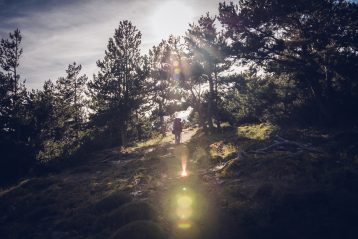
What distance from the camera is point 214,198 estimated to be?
35.1ft

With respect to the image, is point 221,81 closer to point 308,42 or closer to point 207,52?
point 207,52

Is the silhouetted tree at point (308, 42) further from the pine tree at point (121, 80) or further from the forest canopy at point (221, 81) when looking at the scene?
the pine tree at point (121, 80)

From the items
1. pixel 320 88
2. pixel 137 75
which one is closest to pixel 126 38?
pixel 137 75

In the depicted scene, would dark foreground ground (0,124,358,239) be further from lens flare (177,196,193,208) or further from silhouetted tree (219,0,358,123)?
silhouetted tree (219,0,358,123)

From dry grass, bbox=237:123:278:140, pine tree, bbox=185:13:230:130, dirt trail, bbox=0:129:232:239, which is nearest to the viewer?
dirt trail, bbox=0:129:232:239

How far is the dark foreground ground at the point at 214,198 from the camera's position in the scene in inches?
327

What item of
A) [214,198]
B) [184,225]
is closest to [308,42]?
[214,198]

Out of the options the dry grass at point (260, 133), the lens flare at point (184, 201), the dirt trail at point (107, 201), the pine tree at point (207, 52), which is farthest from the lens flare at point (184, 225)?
the pine tree at point (207, 52)

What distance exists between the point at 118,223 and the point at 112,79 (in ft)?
84.7

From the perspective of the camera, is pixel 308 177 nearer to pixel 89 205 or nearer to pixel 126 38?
pixel 89 205

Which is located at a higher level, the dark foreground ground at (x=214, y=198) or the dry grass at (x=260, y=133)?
the dry grass at (x=260, y=133)

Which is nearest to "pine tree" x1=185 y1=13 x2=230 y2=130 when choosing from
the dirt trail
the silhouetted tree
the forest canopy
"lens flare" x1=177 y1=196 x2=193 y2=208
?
the forest canopy

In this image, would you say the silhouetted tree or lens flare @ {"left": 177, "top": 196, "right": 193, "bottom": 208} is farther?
the silhouetted tree

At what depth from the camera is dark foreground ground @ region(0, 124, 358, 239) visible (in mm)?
8297
